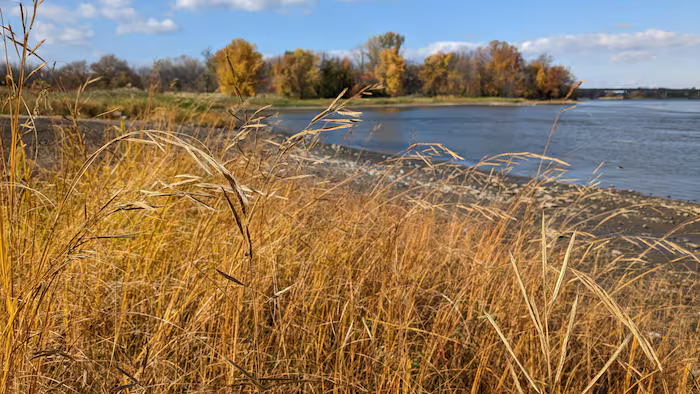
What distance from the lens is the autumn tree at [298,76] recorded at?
61.8m

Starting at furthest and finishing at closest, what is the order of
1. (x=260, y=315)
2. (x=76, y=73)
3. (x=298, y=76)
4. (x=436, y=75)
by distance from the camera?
(x=436, y=75), (x=298, y=76), (x=76, y=73), (x=260, y=315)

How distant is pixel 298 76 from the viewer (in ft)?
203

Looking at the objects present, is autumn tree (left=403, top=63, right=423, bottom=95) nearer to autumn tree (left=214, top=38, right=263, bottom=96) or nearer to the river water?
→ the river water

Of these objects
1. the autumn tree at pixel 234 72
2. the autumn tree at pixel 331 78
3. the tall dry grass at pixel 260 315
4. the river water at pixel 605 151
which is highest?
the autumn tree at pixel 331 78

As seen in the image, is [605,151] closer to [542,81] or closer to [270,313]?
[270,313]

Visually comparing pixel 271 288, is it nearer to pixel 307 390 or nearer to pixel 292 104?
pixel 307 390

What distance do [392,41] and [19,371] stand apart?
101 meters

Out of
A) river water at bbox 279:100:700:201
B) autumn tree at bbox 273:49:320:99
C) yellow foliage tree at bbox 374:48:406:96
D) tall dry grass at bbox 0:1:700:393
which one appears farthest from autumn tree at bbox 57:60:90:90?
yellow foliage tree at bbox 374:48:406:96

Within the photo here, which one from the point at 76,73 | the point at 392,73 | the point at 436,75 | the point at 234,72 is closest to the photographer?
the point at 234,72

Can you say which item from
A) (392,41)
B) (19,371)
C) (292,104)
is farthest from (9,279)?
(392,41)

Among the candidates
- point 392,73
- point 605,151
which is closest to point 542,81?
point 392,73

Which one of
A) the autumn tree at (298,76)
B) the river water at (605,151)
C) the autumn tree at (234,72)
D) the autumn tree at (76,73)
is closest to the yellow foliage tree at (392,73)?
the autumn tree at (298,76)

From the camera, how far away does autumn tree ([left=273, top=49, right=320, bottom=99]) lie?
6178 centimetres

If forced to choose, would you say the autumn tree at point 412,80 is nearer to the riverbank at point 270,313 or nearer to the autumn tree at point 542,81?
the autumn tree at point 542,81
